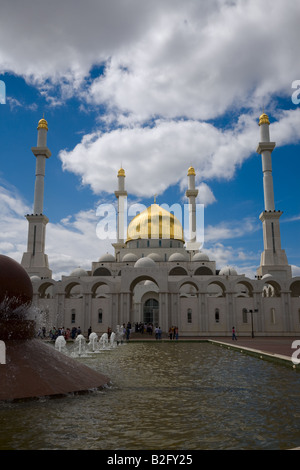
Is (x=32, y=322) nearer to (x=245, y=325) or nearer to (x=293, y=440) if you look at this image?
(x=293, y=440)

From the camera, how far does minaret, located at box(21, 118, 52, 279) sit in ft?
132

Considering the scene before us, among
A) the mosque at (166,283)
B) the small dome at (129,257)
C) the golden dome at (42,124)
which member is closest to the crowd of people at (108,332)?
the mosque at (166,283)

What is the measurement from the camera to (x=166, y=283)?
32.8 meters

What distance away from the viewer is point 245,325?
1296 inches

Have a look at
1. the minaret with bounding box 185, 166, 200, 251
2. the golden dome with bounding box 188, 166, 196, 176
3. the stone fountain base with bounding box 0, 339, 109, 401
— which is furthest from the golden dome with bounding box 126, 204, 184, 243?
the stone fountain base with bounding box 0, 339, 109, 401

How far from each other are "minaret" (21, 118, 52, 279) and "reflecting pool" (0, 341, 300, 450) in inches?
1300

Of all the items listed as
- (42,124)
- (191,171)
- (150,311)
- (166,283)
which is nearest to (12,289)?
(166,283)

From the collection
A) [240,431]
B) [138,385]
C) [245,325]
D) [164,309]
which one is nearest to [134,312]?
[164,309]

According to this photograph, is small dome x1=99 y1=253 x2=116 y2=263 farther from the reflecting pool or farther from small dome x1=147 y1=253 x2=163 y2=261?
the reflecting pool

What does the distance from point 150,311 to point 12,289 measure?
103 feet

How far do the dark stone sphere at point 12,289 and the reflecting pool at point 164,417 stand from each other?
182 centimetres

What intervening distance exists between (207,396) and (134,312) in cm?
3133

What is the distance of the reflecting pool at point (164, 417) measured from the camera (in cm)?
450

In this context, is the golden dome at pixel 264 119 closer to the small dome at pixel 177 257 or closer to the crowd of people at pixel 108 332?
the small dome at pixel 177 257
